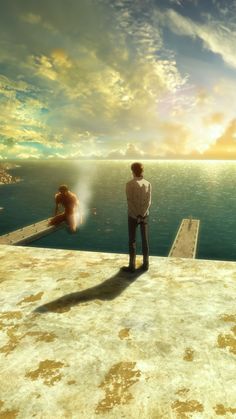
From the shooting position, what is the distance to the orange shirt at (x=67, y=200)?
7.89m

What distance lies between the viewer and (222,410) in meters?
1.93

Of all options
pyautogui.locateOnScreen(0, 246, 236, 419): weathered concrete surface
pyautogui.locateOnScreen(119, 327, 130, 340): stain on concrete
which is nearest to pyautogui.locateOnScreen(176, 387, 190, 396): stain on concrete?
pyautogui.locateOnScreen(0, 246, 236, 419): weathered concrete surface

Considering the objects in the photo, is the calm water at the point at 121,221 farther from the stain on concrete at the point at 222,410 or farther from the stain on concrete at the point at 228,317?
the stain on concrete at the point at 222,410

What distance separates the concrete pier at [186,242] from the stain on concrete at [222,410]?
21379mm

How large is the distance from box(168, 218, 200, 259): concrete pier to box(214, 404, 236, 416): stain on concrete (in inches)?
842

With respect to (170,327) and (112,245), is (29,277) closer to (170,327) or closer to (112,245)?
(170,327)

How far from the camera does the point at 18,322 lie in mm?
3029

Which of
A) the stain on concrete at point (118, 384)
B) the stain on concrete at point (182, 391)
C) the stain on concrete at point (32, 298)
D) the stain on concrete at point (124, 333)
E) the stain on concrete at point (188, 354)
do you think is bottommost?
the stain on concrete at point (118, 384)

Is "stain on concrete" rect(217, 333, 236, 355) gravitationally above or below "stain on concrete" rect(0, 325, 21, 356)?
above

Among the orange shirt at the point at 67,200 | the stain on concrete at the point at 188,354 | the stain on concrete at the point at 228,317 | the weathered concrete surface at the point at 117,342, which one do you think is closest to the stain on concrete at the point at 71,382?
the weathered concrete surface at the point at 117,342

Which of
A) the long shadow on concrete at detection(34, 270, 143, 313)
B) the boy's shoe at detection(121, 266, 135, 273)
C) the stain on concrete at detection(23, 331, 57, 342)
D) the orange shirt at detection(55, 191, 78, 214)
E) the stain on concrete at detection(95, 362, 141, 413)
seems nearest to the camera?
the stain on concrete at detection(95, 362, 141, 413)

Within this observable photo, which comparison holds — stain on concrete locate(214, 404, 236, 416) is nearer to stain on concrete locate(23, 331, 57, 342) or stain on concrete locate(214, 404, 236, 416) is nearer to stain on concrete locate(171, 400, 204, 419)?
stain on concrete locate(171, 400, 204, 419)

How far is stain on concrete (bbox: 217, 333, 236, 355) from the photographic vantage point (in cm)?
256

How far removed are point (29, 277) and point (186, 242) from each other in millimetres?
25117
